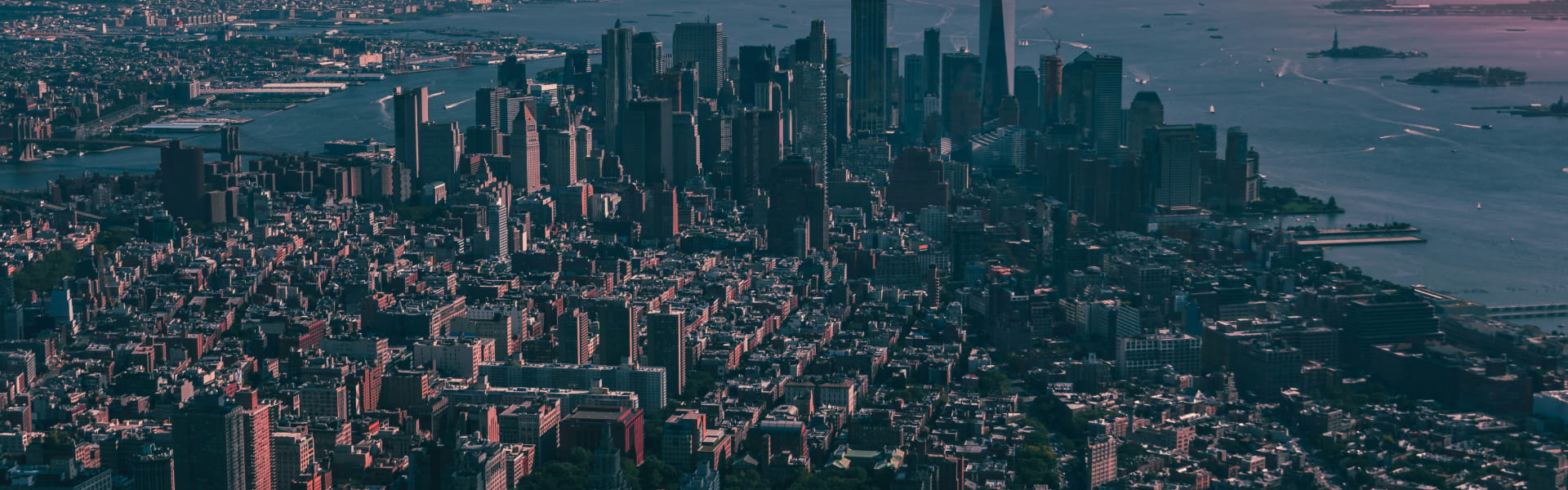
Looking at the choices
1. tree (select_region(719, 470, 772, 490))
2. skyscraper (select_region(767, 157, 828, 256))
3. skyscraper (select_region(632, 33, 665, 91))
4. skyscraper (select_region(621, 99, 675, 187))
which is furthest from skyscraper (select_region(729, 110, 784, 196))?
tree (select_region(719, 470, 772, 490))

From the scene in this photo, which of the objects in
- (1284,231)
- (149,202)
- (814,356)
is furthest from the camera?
(149,202)

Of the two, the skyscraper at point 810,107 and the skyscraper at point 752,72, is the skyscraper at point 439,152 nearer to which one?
the skyscraper at point 810,107

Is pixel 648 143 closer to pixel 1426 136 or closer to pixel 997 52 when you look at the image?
pixel 997 52

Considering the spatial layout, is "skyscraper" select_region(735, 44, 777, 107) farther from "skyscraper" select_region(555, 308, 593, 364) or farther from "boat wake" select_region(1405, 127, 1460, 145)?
"skyscraper" select_region(555, 308, 593, 364)

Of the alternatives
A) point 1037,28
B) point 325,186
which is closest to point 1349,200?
point 325,186

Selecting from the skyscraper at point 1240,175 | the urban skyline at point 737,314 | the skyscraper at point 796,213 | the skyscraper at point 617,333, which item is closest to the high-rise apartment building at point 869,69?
the urban skyline at point 737,314

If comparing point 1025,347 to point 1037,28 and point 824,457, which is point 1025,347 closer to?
point 824,457

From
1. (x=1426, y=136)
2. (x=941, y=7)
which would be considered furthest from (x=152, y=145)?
(x=941, y=7)
